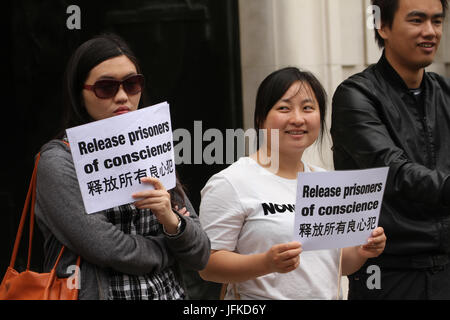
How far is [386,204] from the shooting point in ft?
13.1

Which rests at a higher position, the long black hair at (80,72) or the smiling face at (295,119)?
the long black hair at (80,72)

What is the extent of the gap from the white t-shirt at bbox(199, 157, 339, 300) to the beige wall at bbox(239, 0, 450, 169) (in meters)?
3.20

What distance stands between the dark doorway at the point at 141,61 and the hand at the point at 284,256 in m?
3.38

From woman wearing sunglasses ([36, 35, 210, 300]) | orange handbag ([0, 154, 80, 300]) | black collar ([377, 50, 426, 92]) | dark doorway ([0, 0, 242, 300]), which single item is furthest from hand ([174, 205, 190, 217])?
dark doorway ([0, 0, 242, 300])

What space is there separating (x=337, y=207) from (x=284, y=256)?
396 millimetres

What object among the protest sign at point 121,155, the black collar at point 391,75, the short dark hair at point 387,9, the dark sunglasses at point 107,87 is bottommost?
the protest sign at point 121,155

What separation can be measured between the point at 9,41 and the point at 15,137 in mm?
752

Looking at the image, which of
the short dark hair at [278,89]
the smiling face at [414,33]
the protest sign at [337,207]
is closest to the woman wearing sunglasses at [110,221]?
the protest sign at [337,207]

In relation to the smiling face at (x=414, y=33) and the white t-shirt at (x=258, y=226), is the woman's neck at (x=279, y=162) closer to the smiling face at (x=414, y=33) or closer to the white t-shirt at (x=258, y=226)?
the white t-shirt at (x=258, y=226)

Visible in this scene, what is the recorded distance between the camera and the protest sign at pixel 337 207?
3363 millimetres

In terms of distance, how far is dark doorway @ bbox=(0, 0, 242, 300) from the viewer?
20.1ft

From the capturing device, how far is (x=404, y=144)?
4.03 meters

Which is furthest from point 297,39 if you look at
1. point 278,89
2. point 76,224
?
point 76,224

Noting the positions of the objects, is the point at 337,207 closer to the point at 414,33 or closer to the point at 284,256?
the point at 284,256
